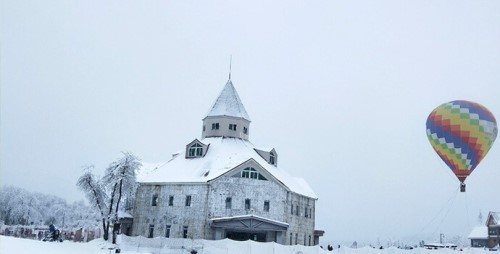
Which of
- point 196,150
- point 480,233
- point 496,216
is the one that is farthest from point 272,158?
point 480,233

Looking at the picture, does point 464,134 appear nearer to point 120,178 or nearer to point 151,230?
point 151,230

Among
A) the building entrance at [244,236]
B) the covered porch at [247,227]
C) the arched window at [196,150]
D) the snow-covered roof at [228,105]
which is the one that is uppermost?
the snow-covered roof at [228,105]

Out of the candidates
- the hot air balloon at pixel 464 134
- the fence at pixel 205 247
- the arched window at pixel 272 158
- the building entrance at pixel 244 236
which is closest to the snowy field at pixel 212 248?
the fence at pixel 205 247

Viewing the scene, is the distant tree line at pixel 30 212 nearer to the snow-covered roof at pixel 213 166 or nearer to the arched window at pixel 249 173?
the snow-covered roof at pixel 213 166

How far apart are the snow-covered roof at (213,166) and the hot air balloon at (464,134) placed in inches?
643

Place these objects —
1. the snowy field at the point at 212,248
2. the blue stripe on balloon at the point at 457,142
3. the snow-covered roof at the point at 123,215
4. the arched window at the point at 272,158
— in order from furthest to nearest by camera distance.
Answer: the arched window at the point at 272,158 → the snow-covered roof at the point at 123,215 → the blue stripe on balloon at the point at 457,142 → the snowy field at the point at 212,248

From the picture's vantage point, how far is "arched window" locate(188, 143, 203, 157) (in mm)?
52750

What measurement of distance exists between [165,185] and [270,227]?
11.9 m

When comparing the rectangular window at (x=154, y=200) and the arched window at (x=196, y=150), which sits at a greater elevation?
the arched window at (x=196, y=150)

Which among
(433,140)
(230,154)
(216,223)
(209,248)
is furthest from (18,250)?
(433,140)

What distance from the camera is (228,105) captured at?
59688 millimetres

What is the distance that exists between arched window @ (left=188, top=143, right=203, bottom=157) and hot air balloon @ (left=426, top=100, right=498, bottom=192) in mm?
24930

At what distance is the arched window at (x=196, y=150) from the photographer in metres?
52.8

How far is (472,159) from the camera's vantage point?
4191cm
